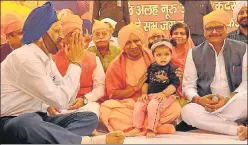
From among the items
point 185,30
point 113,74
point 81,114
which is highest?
point 185,30

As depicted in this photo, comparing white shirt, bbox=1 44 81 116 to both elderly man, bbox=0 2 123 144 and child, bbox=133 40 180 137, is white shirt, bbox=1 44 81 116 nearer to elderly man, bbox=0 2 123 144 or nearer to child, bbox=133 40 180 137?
elderly man, bbox=0 2 123 144

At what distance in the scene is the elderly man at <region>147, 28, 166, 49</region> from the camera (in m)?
2.22

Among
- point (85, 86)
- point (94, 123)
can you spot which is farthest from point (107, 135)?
point (85, 86)

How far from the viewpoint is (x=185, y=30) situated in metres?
2.22

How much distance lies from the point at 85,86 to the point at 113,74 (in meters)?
0.15

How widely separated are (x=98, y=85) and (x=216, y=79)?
56cm

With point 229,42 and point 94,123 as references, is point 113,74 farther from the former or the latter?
point 229,42

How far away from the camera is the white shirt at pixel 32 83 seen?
2.17 metres

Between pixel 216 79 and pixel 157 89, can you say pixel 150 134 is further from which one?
pixel 216 79

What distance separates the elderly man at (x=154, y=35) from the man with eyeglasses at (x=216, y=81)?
6.2 inches

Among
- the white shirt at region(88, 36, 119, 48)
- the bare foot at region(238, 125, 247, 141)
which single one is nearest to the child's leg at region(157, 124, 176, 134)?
the bare foot at region(238, 125, 247, 141)

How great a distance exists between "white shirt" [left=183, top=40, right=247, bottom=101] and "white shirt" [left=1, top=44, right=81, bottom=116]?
1.67 ft

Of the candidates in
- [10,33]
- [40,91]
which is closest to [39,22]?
[10,33]

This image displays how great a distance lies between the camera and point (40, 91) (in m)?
2.19
